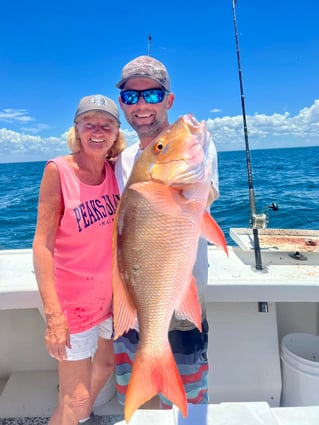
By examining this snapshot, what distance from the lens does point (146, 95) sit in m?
1.97

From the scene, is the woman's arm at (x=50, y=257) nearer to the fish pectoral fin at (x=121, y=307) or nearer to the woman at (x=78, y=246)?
the woman at (x=78, y=246)

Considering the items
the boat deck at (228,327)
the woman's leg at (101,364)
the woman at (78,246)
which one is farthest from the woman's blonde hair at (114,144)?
the woman's leg at (101,364)

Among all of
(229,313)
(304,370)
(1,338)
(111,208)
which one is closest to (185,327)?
(111,208)

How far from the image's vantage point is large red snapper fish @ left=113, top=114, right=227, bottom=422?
4.25 ft

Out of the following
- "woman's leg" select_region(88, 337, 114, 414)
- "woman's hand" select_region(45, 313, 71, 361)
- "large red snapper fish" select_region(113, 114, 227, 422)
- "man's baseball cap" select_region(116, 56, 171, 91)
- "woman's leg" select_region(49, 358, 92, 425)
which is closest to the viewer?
"large red snapper fish" select_region(113, 114, 227, 422)

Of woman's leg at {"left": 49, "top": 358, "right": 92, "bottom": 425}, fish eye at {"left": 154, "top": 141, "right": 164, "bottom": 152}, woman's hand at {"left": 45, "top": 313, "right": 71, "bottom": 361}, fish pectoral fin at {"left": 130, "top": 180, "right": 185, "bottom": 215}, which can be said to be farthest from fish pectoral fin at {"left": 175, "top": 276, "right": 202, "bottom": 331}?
woman's leg at {"left": 49, "top": 358, "right": 92, "bottom": 425}

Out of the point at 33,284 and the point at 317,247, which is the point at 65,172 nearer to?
the point at 33,284

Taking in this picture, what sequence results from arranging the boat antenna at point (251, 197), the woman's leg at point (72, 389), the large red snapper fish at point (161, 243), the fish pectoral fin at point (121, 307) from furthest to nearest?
the boat antenna at point (251, 197) < the woman's leg at point (72, 389) < the fish pectoral fin at point (121, 307) < the large red snapper fish at point (161, 243)

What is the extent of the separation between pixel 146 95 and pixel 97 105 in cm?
29

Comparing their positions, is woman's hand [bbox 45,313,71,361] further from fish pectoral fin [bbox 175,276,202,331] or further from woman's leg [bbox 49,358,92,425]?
fish pectoral fin [bbox 175,276,202,331]

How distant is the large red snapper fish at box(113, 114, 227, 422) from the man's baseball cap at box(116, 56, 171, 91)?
763 millimetres

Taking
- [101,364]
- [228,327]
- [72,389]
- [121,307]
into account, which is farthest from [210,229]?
[228,327]

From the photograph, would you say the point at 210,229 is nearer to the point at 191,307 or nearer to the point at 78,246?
the point at 191,307

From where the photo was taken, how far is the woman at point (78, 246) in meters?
1.87
